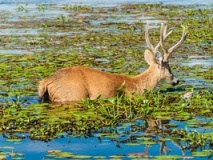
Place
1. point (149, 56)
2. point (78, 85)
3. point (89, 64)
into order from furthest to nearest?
point (89, 64)
point (149, 56)
point (78, 85)

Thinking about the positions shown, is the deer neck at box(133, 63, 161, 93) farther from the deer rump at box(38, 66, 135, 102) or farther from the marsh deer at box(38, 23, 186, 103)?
the deer rump at box(38, 66, 135, 102)

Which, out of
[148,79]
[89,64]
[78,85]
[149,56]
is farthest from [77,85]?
[89,64]

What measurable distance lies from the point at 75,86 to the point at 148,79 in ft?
5.60

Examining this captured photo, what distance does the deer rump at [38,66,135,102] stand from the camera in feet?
41.4

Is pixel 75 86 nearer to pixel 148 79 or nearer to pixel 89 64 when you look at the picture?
pixel 148 79

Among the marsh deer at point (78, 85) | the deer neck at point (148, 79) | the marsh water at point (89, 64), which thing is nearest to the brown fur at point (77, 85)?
the marsh deer at point (78, 85)

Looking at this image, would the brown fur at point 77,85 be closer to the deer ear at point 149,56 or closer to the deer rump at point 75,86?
the deer rump at point 75,86

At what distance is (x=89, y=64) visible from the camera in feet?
56.3

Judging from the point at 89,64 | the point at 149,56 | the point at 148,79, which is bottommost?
the point at 89,64

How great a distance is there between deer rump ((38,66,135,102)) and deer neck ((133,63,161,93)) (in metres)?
0.82

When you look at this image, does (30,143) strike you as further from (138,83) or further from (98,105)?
(138,83)

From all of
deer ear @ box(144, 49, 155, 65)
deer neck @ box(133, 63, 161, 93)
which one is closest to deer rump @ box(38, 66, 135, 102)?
deer neck @ box(133, 63, 161, 93)

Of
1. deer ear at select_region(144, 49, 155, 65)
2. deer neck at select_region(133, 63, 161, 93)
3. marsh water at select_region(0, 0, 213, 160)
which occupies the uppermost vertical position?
deer ear at select_region(144, 49, 155, 65)

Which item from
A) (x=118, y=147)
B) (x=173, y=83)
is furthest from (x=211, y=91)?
(x=118, y=147)
